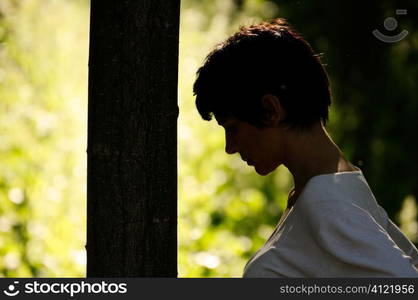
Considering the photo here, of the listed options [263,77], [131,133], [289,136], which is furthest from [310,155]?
[131,133]

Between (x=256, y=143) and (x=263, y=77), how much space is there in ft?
0.58

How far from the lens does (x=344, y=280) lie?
199cm

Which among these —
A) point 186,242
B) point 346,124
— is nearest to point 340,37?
point 346,124

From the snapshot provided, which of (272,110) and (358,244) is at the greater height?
(272,110)

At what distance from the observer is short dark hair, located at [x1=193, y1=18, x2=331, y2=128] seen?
213 centimetres

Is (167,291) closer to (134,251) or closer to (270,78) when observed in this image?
(134,251)

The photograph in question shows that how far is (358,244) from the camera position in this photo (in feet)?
6.19

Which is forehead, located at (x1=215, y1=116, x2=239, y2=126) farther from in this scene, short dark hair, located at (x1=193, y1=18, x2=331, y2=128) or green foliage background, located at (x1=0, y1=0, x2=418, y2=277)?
green foliage background, located at (x1=0, y1=0, x2=418, y2=277)

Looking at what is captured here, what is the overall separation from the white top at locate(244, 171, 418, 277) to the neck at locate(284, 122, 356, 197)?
0.05 meters

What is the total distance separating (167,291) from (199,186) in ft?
12.7
